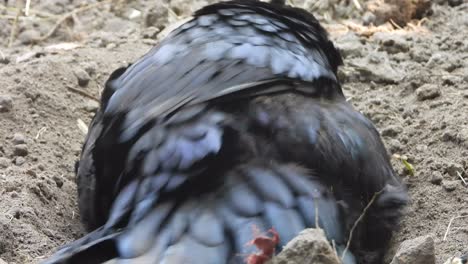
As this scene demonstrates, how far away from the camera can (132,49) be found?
14.8 feet

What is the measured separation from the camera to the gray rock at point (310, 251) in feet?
6.93

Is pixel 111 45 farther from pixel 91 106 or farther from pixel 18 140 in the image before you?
pixel 18 140

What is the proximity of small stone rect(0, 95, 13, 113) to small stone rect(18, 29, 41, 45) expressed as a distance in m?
1.12

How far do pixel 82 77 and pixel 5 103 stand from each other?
49 centimetres

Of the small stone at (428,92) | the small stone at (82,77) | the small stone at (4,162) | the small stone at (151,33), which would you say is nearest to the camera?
the small stone at (4,162)

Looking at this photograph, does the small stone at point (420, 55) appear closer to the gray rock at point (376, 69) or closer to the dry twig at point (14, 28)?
the gray rock at point (376, 69)

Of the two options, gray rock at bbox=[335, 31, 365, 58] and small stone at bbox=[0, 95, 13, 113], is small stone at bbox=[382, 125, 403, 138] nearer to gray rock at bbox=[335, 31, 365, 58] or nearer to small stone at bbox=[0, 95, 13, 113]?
gray rock at bbox=[335, 31, 365, 58]

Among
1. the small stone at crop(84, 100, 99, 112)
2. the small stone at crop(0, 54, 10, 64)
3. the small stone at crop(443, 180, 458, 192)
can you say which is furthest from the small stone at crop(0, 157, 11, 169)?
the small stone at crop(443, 180, 458, 192)

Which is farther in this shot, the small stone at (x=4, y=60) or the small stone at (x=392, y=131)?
the small stone at (x=4, y=60)

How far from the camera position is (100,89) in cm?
416

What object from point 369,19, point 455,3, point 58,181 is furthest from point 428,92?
point 58,181

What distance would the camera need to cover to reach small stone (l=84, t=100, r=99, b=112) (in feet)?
13.1

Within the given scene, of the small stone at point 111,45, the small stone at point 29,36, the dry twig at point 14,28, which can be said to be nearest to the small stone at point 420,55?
the small stone at point 111,45

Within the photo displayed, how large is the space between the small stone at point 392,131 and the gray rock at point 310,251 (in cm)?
166
